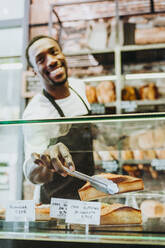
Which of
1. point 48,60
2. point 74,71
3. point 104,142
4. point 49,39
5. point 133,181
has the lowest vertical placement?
point 133,181

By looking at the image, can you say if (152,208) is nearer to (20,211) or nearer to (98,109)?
(20,211)

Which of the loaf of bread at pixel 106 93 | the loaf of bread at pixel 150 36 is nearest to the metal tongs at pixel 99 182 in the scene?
the loaf of bread at pixel 106 93

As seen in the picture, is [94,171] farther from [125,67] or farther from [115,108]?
[125,67]

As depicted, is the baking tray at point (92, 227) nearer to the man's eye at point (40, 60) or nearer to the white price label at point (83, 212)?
the white price label at point (83, 212)

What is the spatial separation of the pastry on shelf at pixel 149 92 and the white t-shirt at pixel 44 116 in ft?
3.21

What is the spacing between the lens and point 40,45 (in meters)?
1.19

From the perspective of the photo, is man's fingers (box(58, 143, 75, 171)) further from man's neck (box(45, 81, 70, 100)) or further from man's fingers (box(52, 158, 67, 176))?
man's neck (box(45, 81, 70, 100))

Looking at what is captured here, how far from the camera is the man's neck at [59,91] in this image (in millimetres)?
1133

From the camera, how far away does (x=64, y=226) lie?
29.8 inches

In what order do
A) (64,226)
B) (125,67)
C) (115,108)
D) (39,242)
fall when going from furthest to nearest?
(125,67)
(115,108)
(64,226)
(39,242)

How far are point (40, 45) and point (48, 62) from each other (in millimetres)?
98

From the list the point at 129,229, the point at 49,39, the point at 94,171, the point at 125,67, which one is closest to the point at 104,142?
the point at 94,171

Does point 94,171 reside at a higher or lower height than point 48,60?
lower

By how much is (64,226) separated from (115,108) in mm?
1344
